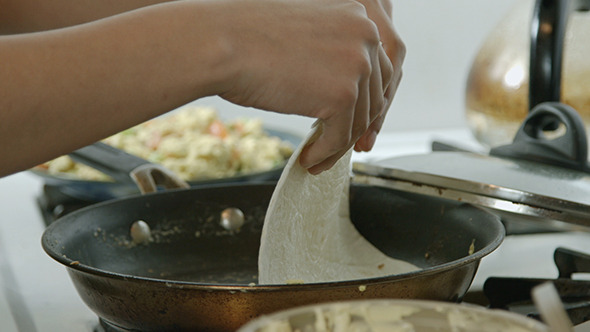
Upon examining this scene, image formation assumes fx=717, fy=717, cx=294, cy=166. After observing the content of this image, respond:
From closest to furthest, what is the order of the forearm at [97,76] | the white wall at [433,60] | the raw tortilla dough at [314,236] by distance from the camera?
the forearm at [97,76], the raw tortilla dough at [314,236], the white wall at [433,60]

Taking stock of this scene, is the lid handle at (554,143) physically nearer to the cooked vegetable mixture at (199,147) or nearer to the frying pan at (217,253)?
the frying pan at (217,253)

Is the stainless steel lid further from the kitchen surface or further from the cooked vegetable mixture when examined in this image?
the cooked vegetable mixture

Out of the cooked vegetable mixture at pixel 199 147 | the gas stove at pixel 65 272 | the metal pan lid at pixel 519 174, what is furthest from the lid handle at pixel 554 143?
the cooked vegetable mixture at pixel 199 147

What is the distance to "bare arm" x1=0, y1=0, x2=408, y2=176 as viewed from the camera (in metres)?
0.52

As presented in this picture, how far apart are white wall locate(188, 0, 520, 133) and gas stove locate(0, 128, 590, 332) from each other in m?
0.98

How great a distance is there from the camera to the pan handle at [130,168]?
3.12 ft

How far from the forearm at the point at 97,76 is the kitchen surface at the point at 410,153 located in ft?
0.81

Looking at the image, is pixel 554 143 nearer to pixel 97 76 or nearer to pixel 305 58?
pixel 305 58

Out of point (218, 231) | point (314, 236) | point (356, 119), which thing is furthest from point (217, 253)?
point (356, 119)

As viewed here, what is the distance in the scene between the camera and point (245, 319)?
0.55 metres

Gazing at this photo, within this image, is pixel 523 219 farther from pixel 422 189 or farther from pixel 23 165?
pixel 23 165

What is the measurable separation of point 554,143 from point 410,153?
76 centimetres

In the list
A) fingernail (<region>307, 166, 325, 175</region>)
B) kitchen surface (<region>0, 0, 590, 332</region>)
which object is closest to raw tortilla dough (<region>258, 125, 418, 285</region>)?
fingernail (<region>307, 166, 325, 175</region>)

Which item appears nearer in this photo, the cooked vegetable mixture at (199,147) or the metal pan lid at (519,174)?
the metal pan lid at (519,174)
